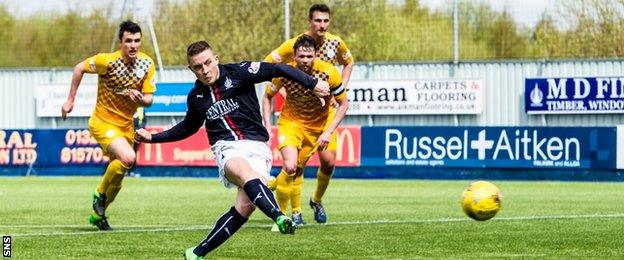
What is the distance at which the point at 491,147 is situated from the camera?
97.8 ft

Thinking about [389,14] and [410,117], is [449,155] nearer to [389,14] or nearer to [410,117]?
[410,117]

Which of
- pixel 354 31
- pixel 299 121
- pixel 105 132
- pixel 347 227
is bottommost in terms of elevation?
pixel 347 227

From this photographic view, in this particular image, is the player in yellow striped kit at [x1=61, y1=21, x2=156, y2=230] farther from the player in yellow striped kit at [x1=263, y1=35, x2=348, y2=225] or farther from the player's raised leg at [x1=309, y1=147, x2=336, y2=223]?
the player's raised leg at [x1=309, y1=147, x2=336, y2=223]

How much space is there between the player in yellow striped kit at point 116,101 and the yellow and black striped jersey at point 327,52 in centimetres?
136

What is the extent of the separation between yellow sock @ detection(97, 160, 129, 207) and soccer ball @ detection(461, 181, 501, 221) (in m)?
4.05

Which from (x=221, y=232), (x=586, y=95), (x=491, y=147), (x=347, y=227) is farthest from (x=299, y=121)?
(x=586, y=95)

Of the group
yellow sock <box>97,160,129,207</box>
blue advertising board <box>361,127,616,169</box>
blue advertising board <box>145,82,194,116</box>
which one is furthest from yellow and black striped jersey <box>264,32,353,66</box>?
blue advertising board <box>145,82,194,116</box>

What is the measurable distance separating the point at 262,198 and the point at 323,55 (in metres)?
5.27

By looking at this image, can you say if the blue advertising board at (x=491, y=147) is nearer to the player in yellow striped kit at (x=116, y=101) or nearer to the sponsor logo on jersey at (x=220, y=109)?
the player in yellow striped kit at (x=116, y=101)

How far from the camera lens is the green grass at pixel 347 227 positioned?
11.3 metres

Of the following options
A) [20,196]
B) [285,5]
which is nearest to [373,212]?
[20,196]

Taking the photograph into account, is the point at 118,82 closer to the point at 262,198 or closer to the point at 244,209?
the point at 244,209

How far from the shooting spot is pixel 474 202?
11773mm

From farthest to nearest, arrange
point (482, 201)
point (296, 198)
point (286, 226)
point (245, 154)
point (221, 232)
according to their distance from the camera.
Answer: point (296, 198), point (482, 201), point (245, 154), point (221, 232), point (286, 226)
